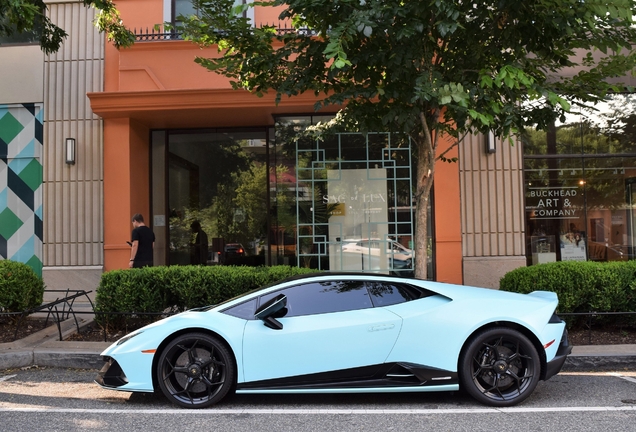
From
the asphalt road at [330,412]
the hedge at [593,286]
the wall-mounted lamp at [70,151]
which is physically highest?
the wall-mounted lamp at [70,151]

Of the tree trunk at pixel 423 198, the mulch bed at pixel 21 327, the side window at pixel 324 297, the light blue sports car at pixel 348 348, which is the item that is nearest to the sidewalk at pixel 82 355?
the mulch bed at pixel 21 327

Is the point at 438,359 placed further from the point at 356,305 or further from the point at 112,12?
the point at 112,12

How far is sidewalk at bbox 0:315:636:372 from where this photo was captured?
6496mm

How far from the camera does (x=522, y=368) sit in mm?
5027

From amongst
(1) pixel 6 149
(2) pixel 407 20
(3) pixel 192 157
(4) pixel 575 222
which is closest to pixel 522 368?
(2) pixel 407 20

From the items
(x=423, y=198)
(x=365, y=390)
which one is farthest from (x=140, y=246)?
(x=365, y=390)

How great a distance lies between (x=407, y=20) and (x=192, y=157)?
7525 millimetres

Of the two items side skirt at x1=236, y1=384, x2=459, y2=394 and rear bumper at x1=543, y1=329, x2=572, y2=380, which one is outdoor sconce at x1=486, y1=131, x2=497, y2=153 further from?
side skirt at x1=236, y1=384, x2=459, y2=394

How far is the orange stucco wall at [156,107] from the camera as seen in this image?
10602 mm

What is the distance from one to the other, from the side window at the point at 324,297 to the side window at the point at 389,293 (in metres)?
0.07

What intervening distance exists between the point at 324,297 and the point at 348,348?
53 cm

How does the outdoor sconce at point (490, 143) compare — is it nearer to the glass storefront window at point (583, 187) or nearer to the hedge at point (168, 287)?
the glass storefront window at point (583, 187)

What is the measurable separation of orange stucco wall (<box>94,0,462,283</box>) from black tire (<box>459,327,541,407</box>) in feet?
19.5

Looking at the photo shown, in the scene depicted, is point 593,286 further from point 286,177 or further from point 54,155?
point 54,155
